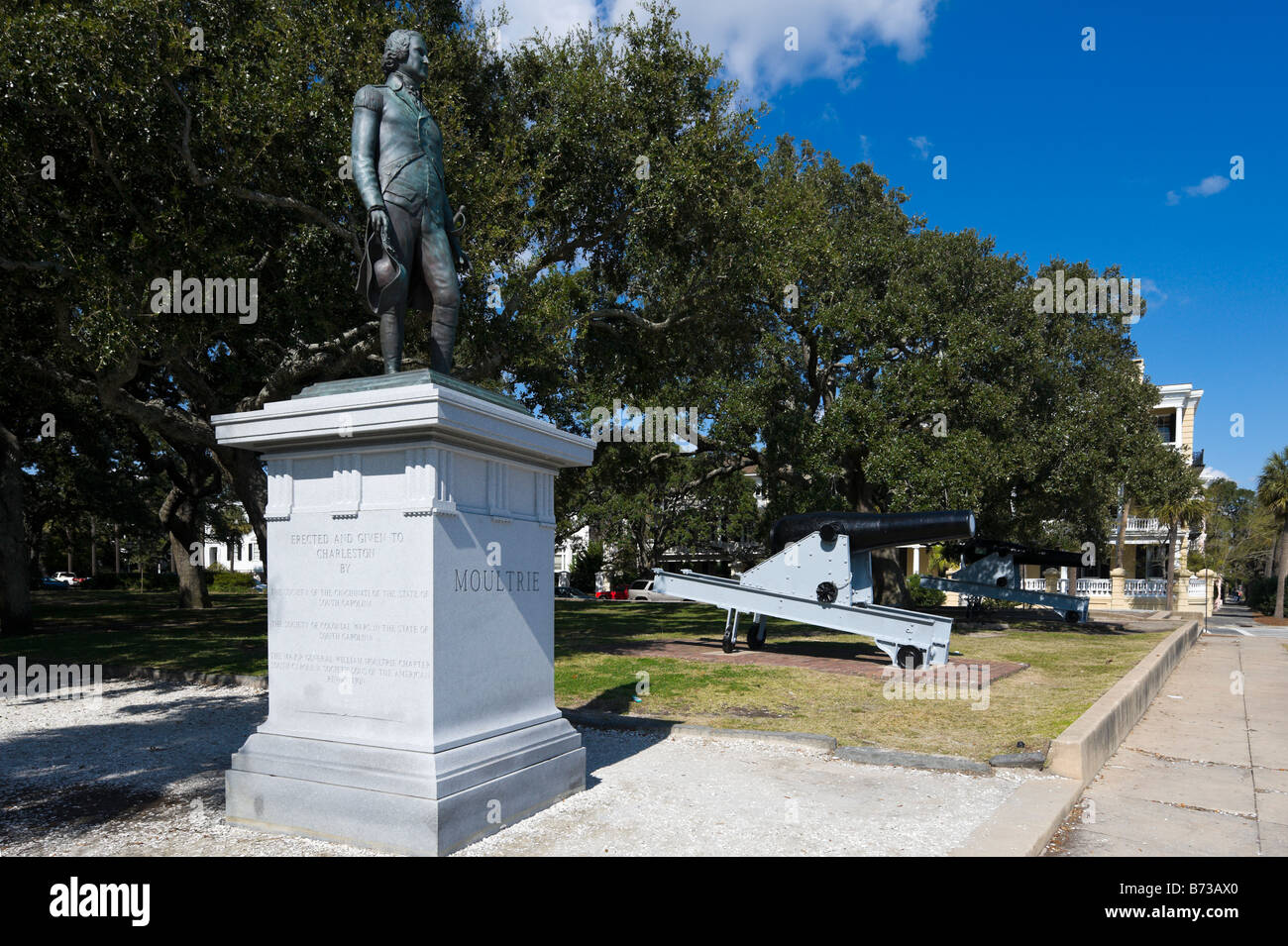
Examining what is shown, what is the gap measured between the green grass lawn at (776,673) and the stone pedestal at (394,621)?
339cm

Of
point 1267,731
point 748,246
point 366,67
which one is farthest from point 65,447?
point 1267,731

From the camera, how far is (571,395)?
15250mm

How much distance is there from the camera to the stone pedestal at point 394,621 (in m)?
4.43

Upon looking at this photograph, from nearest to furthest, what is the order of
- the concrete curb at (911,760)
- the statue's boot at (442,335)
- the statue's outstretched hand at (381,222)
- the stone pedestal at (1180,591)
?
the statue's outstretched hand at (381,222), the statue's boot at (442,335), the concrete curb at (911,760), the stone pedestal at (1180,591)

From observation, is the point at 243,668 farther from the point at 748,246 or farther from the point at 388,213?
the point at 748,246

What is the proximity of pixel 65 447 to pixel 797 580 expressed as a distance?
20756 millimetres

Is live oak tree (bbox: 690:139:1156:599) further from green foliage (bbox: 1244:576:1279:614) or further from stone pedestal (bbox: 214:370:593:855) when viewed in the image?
green foliage (bbox: 1244:576:1279:614)

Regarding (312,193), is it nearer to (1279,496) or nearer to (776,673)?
(776,673)

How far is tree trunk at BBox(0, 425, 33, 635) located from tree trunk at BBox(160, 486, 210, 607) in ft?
20.9

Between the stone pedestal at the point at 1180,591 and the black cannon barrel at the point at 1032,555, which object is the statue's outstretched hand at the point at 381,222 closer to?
the black cannon barrel at the point at 1032,555

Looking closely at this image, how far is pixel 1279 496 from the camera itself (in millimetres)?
35344

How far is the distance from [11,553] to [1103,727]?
19.5 metres

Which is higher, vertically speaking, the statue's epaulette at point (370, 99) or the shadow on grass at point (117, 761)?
the statue's epaulette at point (370, 99)

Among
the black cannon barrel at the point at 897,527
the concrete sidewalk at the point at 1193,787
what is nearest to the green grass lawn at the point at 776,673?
the concrete sidewalk at the point at 1193,787
